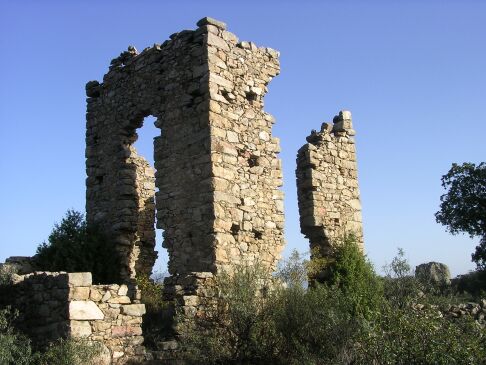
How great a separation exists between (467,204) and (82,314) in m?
24.7

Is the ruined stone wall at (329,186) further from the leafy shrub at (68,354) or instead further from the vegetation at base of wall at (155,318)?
the leafy shrub at (68,354)

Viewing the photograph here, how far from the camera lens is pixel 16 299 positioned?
385 inches

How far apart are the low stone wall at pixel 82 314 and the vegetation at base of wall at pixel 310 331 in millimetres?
974

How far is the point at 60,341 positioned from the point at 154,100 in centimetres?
626

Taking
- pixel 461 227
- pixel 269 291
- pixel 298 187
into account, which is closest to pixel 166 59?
pixel 298 187

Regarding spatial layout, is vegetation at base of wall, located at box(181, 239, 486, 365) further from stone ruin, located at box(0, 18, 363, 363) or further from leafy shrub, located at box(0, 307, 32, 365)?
leafy shrub, located at box(0, 307, 32, 365)

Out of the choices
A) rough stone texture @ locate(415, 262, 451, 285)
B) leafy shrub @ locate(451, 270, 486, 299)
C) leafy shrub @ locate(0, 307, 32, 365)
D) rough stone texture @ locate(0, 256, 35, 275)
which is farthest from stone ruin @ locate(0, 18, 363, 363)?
leafy shrub @ locate(451, 270, 486, 299)

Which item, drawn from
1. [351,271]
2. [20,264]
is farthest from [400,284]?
[20,264]

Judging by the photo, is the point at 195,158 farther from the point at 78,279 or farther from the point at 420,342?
the point at 420,342

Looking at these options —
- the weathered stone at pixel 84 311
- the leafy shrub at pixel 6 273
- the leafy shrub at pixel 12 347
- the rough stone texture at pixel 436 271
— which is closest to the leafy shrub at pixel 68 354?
the leafy shrub at pixel 12 347

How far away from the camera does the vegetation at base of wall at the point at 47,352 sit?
312 inches

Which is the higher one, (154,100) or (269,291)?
(154,100)

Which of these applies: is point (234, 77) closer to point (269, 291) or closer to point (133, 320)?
point (269, 291)

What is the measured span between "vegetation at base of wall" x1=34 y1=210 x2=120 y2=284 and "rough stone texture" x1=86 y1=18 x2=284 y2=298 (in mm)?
321
